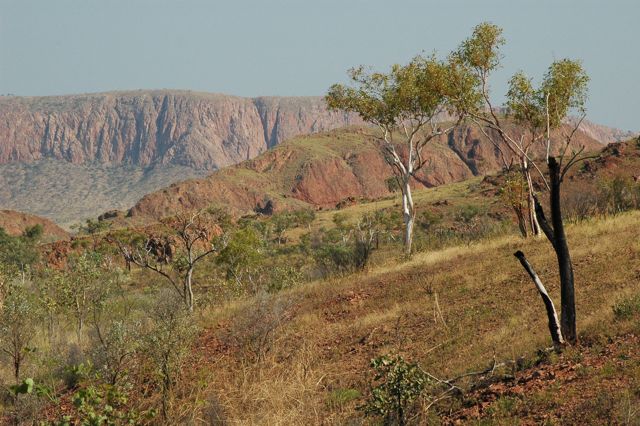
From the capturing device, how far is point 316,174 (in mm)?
138500

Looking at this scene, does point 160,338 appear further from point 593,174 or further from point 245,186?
point 245,186

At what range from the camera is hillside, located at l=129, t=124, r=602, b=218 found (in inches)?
4643

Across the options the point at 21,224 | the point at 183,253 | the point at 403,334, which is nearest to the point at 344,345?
the point at 403,334

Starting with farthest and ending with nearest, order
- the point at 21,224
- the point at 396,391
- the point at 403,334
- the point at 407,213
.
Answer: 1. the point at 21,224
2. the point at 407,213
3. the point at 403,334
4. the point at 396,391

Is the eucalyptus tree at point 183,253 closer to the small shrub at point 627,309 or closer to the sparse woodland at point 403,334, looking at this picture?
the sparse woodland at point 403,334

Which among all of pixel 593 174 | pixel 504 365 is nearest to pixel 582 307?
pixel 504 365

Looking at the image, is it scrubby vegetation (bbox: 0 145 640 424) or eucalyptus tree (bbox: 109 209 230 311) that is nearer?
scrubby vegetation (bbox: 0 145 640 424)

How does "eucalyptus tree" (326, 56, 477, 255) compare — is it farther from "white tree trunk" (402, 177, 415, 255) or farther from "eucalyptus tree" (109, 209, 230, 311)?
"eucalyptus tree" (109, 209, 230, 311)

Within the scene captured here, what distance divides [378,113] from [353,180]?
117388 millimetres

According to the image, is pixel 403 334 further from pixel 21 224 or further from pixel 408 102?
pixel 21 224

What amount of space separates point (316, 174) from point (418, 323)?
124870mm

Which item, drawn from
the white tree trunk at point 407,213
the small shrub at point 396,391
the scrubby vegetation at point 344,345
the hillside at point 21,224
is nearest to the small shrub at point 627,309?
the scrubby vegetation at point 344,345

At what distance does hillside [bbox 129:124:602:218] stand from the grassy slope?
87749 millimetres

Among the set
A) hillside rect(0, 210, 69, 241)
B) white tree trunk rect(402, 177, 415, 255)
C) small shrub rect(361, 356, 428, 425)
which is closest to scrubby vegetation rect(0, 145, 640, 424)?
small shrub rect(361, 356, 428, 425)
